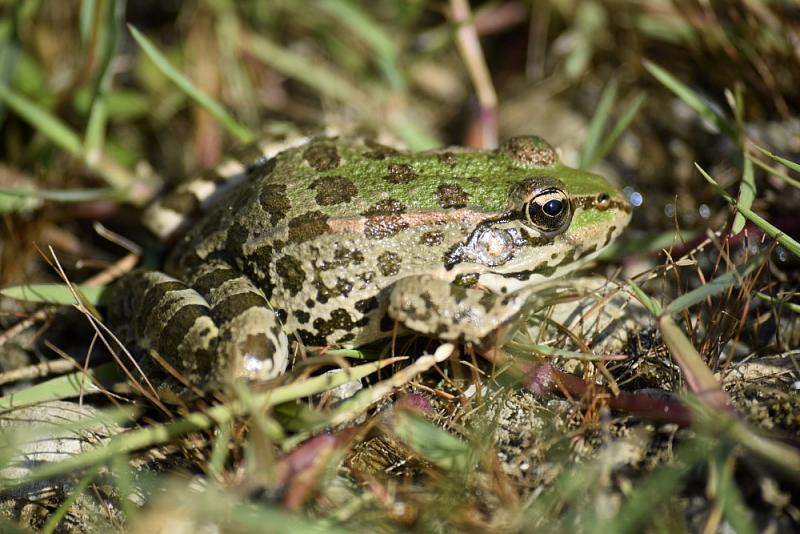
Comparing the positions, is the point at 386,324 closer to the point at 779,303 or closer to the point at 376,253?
the point at 376,253

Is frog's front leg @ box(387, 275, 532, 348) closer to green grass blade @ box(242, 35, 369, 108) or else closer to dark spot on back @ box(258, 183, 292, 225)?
dark spot on back @ box(258, 183, 292, 225)

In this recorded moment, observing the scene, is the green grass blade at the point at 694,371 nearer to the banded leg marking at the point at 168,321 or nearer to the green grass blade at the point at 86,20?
the banded leg marking at the point at 168,321

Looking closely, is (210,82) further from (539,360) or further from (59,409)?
(539,360)

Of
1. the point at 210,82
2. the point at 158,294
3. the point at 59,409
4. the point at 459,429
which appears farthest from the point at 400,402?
the point at 210,82

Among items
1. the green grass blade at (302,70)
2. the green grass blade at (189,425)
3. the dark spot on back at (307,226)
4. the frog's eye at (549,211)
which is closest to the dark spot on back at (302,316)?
the dark spot on back at (307,226)

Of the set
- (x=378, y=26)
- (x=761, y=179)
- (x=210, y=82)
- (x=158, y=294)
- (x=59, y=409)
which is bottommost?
(x=59, y=409)

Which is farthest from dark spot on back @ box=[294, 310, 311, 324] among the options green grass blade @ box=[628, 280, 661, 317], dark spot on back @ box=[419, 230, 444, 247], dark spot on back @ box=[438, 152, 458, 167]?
green grass blade @ box=[628, 280, 661, 317]
